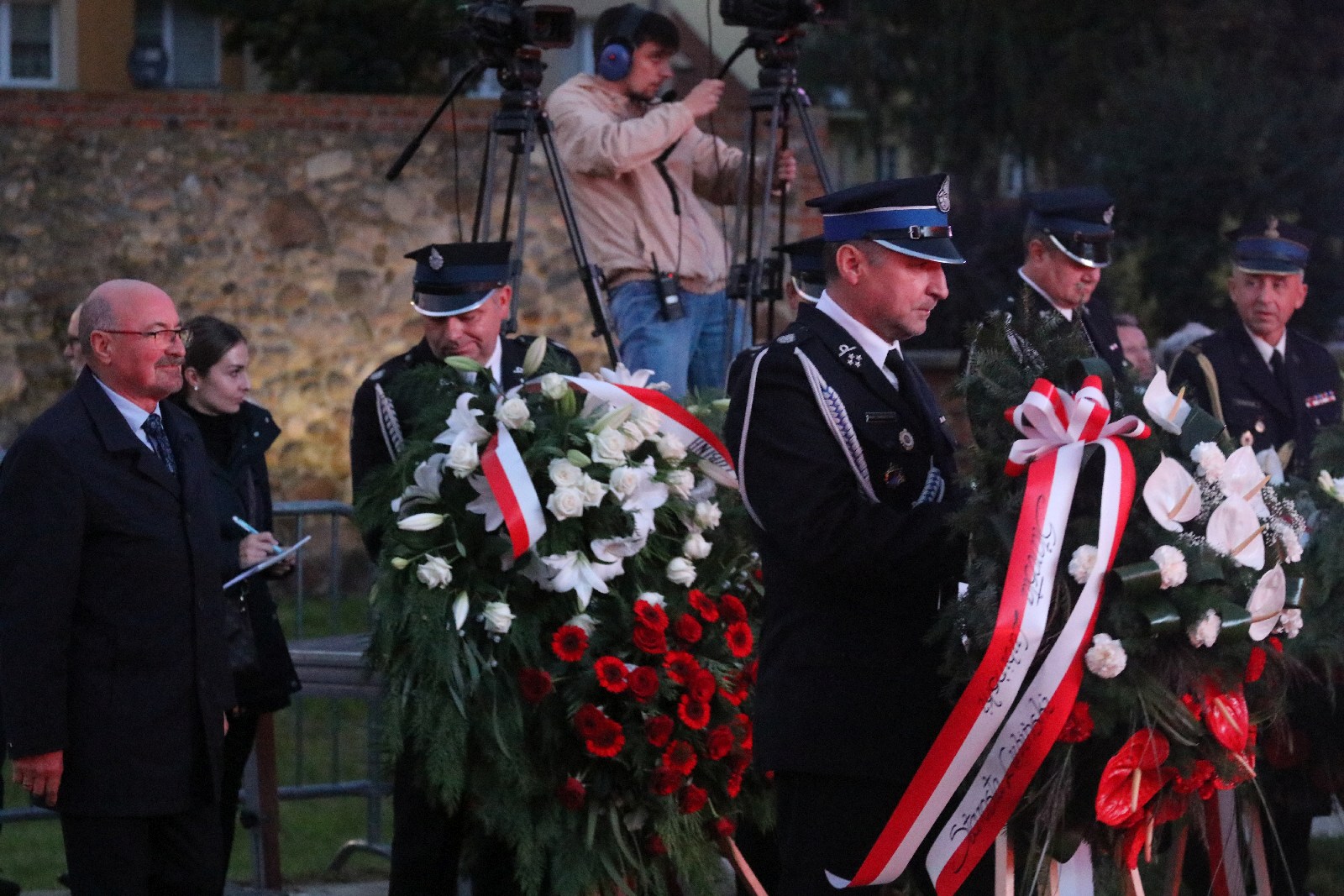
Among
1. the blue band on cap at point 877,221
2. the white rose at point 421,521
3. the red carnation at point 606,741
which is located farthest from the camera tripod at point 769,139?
the blue band on cap at point 877,221

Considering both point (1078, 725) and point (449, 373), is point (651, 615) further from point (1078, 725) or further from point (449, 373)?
point (1078, 725)

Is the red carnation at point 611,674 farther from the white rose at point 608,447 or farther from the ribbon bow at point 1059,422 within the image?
the ribbon bow at point 1059,422

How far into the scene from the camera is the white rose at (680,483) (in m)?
4.86

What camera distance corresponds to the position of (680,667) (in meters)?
4.69

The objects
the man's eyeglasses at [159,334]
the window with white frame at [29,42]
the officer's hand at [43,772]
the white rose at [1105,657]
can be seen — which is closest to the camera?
the white rose at [1105,657]

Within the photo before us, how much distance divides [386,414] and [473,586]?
66cm

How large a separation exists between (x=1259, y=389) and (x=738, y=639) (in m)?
2.27

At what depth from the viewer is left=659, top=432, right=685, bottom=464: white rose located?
4.89 m

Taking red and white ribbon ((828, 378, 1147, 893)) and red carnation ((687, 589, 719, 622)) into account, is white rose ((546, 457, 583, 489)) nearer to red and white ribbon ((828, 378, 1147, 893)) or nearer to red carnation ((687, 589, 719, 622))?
red carnation ((687, 589, 719, 622))

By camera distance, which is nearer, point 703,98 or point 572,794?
point 572,794

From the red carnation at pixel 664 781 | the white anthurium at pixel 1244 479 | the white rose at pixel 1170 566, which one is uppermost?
the white anthurium at pixel 1244 479

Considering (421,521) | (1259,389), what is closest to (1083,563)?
(421,521)

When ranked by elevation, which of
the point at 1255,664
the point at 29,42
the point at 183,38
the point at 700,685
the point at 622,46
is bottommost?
the point at 700,685

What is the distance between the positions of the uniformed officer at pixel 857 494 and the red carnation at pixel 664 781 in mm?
824
